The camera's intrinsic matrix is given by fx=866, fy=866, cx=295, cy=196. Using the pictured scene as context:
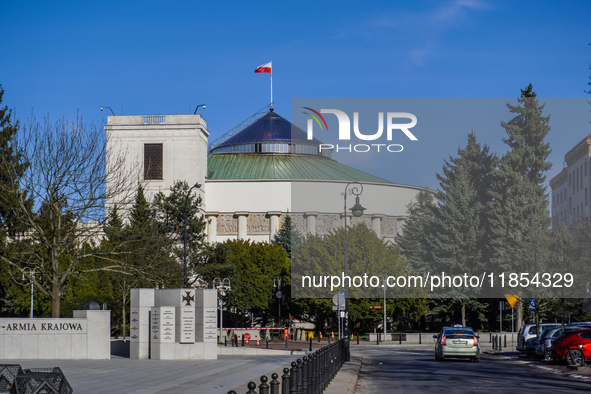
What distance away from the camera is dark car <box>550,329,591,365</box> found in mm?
30891

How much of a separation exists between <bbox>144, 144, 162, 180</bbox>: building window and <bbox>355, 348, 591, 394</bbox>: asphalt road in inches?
3233

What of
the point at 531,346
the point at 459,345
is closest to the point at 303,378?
the point at 459,345

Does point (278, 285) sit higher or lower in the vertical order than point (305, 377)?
higher

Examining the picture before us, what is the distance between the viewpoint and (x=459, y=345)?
113 ft

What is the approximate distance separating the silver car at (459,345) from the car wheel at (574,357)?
13.0ft

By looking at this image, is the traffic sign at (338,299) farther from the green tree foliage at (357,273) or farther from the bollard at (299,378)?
the bollard at (299,378)

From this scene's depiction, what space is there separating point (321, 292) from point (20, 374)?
58.6 meters

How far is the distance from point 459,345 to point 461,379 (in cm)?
983

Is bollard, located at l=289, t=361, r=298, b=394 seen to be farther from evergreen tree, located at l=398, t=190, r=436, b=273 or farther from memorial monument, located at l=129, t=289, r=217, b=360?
evergreen tree, located at l=398, t=190, r=436, b=273

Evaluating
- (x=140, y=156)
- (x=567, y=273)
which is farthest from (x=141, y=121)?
(x=567, y=273)

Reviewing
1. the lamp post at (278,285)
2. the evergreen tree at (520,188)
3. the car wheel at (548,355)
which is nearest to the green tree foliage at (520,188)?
the evergreen tree at (520,188)

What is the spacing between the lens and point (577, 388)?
2177 cm

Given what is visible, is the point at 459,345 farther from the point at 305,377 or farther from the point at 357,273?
the point at 357,273

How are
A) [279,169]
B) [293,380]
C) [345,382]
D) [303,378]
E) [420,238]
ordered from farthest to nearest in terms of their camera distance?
[279,169]
[420,238]
[345,382]
[303,378]
[293,380]
